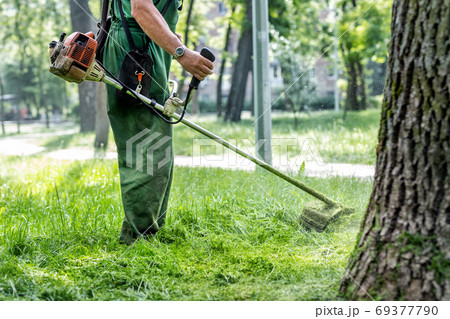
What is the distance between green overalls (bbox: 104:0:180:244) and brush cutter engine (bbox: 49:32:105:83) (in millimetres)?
276

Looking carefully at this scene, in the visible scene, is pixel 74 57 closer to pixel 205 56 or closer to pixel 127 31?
pixel 127 31

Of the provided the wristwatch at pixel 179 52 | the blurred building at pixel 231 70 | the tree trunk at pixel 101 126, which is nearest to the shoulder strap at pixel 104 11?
the wristwatch at pixel 179 52

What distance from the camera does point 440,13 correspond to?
185 centimetres

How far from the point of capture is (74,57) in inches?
106

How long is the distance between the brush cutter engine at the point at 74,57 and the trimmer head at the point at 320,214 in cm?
168

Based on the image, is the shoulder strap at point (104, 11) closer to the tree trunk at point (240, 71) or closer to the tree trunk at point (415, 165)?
the tree trunk at point (415, 165)

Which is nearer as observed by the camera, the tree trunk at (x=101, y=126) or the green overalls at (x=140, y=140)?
the green overalls at (x=140, y=140)

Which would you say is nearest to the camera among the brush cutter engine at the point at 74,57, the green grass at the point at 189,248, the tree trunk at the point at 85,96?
the green grass at the point at 189,248

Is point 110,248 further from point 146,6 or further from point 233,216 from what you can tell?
point 146,6

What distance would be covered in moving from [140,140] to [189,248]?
Answer: 729 millimetres

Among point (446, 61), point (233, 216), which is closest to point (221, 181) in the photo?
point (233, 216)

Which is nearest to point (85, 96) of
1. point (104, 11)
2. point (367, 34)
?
point (367, 34)

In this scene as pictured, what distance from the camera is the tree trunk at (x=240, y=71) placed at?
13.4 meters
